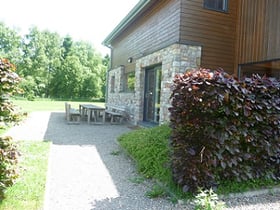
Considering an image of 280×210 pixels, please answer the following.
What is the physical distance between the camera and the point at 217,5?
8023mm

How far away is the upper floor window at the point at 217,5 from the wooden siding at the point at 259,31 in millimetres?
446

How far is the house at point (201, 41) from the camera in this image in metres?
7.04

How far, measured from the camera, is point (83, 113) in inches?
473

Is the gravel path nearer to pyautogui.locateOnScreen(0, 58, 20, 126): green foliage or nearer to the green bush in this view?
the green bush

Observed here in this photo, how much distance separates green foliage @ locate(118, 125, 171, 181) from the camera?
4.12m

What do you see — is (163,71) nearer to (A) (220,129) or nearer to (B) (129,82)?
(B) (129,82)

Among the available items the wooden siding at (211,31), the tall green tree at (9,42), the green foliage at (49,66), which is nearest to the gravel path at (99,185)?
the wooden siding at (211,31)

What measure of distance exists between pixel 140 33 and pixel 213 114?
25.4 feet

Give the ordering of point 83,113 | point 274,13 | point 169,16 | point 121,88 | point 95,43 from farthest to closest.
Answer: point 95,43 → point 121,88 → point 83,113 → point 169,16 → point 274,13

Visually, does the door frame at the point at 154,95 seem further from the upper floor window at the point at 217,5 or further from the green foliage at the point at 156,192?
the green foliage at the point at 156,192

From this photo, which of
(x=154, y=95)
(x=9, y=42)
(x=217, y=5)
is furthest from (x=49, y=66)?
(x=217, y=5)

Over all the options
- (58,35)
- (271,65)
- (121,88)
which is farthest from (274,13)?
(58,35)

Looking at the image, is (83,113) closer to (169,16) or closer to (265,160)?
(169,16)

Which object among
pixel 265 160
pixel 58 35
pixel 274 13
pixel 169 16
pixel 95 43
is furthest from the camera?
pixel 95 43
